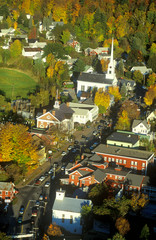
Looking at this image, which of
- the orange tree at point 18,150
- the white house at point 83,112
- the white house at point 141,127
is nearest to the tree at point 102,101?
the white house at point 83,112

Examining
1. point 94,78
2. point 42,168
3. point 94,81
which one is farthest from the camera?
point 94,78

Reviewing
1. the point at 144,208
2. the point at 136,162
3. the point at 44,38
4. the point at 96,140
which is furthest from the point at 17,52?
the point at 144,208

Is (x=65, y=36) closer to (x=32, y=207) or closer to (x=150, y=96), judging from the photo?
(x=150, y=96)

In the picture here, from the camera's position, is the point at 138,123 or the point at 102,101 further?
the point at 102,101

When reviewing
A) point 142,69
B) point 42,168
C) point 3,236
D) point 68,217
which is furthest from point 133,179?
point 142,69

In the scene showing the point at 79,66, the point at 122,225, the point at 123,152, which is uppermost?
the point at 79,66

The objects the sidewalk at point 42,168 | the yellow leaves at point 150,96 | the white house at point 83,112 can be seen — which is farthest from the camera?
the yellow leaves at point 150,96

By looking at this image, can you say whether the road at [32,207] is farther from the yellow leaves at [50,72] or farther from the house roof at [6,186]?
the yellow leaves at [50,72]
